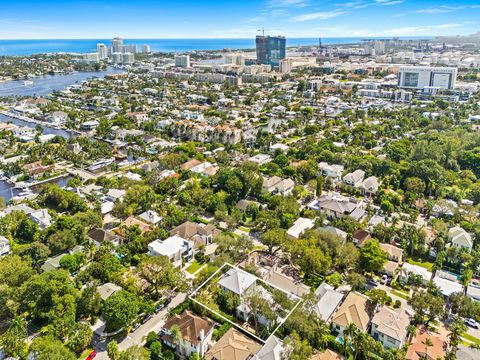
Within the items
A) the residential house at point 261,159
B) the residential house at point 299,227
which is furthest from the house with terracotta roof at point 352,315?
the residential house at point 261,159

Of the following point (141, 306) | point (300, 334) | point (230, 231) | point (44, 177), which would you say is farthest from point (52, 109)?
point (300, 334)

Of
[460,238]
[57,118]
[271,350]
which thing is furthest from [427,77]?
[271,350]

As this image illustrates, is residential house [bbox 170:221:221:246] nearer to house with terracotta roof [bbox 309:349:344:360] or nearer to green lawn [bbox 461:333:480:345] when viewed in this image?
Answer: house with terracotta roof [bbox 309:349:344:360]

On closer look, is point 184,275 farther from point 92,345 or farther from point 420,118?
point 420,118

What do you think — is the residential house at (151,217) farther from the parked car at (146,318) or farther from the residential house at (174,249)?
the parked car at (146,318)

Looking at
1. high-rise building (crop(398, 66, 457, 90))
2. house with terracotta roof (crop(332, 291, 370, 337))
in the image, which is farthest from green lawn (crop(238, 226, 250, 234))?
high-rise building (crop(398, 66, 457, 90))

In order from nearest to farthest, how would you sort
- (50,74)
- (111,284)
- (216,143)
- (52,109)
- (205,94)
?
(111,284)
(216,143)
(52,109)
(205,94)
(50,74)
